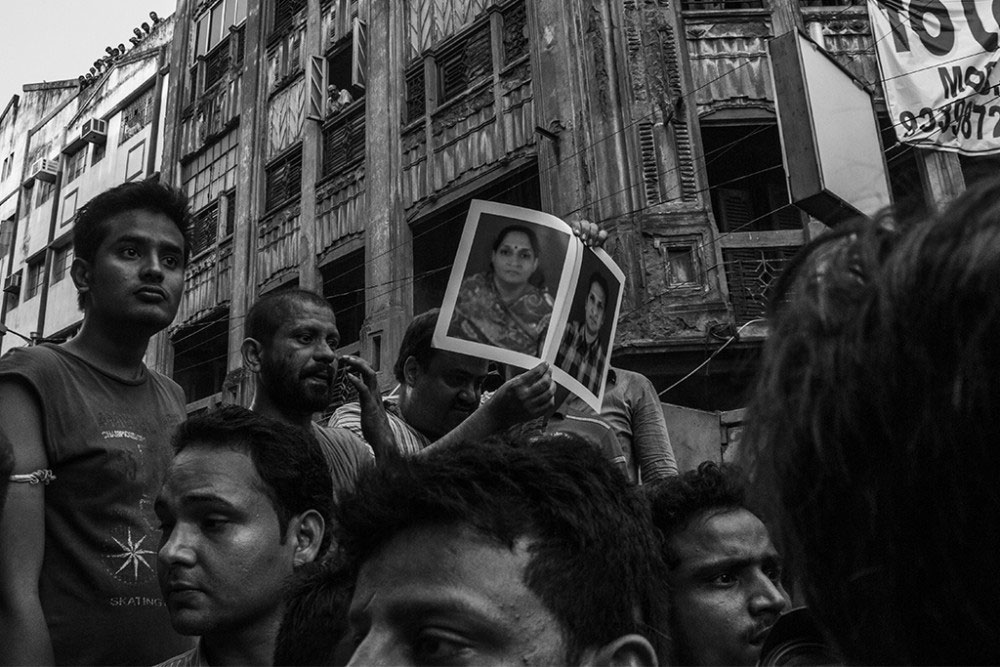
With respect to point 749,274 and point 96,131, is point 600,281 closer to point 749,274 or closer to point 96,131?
point 749,274

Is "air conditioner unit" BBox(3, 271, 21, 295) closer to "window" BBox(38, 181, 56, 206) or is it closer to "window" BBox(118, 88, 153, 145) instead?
"window" BBox(38, 181, 56, 206)

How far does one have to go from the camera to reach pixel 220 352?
17016 millimetres

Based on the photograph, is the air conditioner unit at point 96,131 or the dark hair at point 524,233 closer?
the dark hair at point 524,233

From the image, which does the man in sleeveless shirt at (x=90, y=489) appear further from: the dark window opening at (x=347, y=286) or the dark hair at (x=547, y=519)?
the dark window opening at (x=347, y=286)

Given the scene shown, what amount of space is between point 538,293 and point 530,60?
→ 858 centimetres

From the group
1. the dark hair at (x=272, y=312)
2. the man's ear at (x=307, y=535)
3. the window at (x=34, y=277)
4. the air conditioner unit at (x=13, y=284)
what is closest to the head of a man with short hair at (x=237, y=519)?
the man's ear at (x=307, y=535)

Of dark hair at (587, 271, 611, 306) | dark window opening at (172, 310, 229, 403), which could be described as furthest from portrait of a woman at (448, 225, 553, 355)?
dark window opening at (172, 310, 229, 403)

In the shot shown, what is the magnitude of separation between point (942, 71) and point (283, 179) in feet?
34.8

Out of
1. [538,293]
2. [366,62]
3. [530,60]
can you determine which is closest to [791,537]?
[538,293]

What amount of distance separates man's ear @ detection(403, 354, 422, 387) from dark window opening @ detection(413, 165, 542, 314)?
26.0ft

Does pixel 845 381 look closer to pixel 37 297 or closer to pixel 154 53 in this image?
pixel 154 53

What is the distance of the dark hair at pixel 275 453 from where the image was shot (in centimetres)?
231

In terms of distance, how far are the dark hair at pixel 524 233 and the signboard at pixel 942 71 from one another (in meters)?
6.00

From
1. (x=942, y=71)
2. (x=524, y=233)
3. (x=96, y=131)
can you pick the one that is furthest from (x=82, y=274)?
(x=96, y=131)
